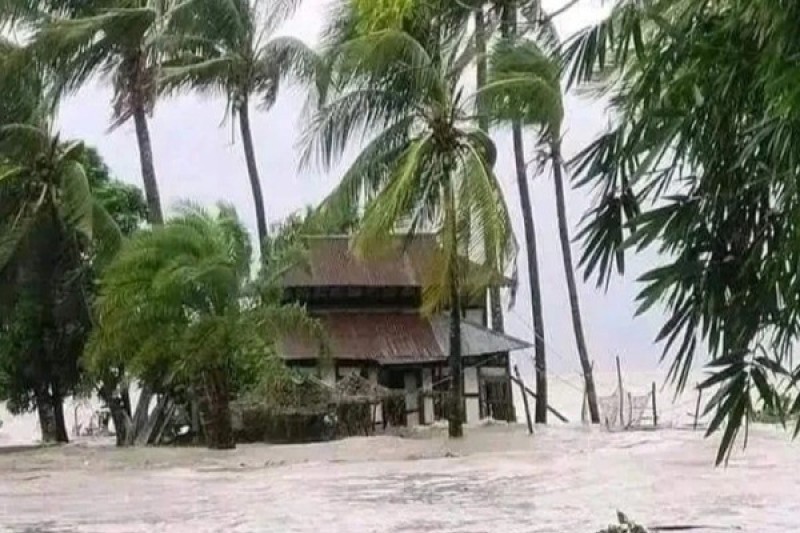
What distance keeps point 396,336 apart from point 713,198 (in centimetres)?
1928

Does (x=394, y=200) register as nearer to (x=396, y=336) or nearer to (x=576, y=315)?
(x=396, y=336)

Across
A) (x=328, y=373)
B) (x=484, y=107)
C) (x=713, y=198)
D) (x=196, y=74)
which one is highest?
(x=196, y=74)

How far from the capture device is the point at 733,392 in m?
2.77

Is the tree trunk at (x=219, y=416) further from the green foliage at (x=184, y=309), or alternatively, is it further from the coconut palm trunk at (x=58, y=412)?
the coconut palm trunk at (x=58, y=412)

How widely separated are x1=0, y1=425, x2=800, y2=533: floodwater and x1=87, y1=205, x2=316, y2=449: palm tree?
1.33m

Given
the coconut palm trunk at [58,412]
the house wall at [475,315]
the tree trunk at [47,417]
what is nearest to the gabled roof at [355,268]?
the house wall at [475,315]

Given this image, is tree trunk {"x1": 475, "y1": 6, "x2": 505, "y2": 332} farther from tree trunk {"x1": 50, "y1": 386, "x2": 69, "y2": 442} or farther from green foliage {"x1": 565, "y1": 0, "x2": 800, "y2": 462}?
tree trunk {"x1": 50, "y1": 386, "x2": 69, "y2": 442}

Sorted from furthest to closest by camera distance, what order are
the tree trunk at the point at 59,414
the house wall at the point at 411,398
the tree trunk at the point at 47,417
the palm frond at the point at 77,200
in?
1. the house wall at the point at 411,398
2. the tree trunk at the point at 47,417
3. the tree trunk at the point at 59,414
4. the palm frond at the point at 77,200

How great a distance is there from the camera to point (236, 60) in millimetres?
20391

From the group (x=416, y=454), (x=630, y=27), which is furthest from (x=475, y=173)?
(x=630, y=27)

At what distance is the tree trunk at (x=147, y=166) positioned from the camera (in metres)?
19.1

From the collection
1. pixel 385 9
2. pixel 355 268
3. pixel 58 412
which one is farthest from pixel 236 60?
pixel 385 9

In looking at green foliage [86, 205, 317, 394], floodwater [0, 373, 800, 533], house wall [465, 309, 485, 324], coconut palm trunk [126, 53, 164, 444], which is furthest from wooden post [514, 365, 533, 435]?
coconut palm trunk [126, 53, 164, 444]

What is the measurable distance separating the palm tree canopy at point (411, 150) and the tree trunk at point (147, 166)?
3.10 metres
